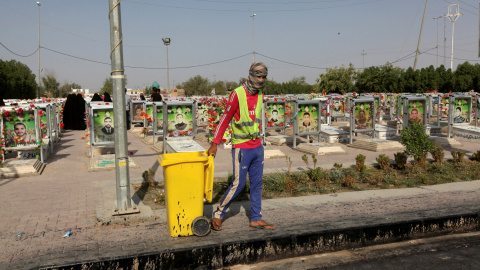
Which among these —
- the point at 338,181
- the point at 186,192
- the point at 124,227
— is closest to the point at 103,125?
the point at 338,181

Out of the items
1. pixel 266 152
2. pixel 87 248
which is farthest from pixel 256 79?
pixel 266 152

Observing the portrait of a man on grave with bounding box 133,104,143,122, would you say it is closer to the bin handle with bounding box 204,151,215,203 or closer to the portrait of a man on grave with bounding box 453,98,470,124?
the portrait of a man on grave with bounding box 453,98,470,124

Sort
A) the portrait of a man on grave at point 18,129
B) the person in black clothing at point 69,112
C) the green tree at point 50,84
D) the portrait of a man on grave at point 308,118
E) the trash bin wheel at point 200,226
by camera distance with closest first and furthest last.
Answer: the trash bin wheel at point 200,226
the portrait of a man on grave at point 18,129
the portrait of a man on grave at point 308,118
the person in black clothing at point 69,112
the green tree at point 50,84

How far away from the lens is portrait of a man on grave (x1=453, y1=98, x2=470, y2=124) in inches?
716

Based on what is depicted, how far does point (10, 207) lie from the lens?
7.20 m

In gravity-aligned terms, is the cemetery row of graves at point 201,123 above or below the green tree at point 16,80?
below

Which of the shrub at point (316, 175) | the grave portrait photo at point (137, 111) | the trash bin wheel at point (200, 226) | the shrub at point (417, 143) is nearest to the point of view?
the trash bin wheel at point (200, 226)

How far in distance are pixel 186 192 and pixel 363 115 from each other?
13093 mm

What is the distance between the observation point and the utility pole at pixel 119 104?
6.18 m

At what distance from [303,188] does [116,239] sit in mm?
4024

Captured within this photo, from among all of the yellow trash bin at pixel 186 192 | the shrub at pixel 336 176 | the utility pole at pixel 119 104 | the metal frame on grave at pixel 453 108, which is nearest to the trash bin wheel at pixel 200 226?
the yellow trash bin at pixel 186 192

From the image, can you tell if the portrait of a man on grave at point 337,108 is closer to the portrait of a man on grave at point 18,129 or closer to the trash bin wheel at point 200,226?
the portrait of a man on grave at point 18,129

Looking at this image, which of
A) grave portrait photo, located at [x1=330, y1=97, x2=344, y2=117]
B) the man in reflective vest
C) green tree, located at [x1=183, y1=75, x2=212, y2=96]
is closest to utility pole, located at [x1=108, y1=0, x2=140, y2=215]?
the man in reflective vest

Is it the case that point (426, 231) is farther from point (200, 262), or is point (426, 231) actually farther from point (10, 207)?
point (10, 207)
